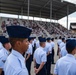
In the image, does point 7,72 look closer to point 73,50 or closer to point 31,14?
point 73,50

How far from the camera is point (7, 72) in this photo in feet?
7.40

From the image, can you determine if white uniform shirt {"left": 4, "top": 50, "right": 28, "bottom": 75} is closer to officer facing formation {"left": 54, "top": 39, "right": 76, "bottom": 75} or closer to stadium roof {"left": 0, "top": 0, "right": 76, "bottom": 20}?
officer facing formation {"left": 54, "top": 39, "right": 76, "bottom": 75}

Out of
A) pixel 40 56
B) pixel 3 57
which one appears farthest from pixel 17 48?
pixel 40 56

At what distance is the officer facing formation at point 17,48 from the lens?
2.24 meters

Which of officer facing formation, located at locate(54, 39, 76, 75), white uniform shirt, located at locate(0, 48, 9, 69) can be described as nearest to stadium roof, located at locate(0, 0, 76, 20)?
white uniform shirt, located at locate(0, 48, 9, 69)

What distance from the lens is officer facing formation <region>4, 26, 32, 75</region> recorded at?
2.24m

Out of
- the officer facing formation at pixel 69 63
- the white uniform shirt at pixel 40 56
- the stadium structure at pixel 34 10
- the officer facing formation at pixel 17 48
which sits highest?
the stadium structure at pixel 34 10

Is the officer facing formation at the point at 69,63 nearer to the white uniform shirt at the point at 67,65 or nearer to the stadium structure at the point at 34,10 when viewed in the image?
the white uniform shirt at the point at 67,65

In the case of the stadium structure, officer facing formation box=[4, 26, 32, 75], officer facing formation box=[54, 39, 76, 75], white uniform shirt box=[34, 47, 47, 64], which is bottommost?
white uniform shirt box=[34, 47, 47, 64]

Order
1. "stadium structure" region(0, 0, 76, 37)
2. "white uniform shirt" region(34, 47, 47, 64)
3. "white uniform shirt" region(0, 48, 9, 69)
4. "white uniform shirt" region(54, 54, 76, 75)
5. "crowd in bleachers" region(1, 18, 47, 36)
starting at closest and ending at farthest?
"white uniform shirt" region(54, 54, 76, 75)
"white uniform shirt" region(0, 48, 9, 69)
"white uniform shirt" region(34, 47, 47, 64)
"stadium structure" region(0, 0, 76, 37)
"crowd in bleachers" region(1, 18, 47, 36)

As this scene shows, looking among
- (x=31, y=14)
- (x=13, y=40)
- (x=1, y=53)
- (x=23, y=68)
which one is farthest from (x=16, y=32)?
(x=31, y=14)

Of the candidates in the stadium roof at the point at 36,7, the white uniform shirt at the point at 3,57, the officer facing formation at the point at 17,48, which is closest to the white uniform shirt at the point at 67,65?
the officer facing formation at the point at 17,48

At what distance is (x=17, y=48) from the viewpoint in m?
2.38

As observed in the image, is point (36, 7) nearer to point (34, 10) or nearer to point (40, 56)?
point (34, 10)
